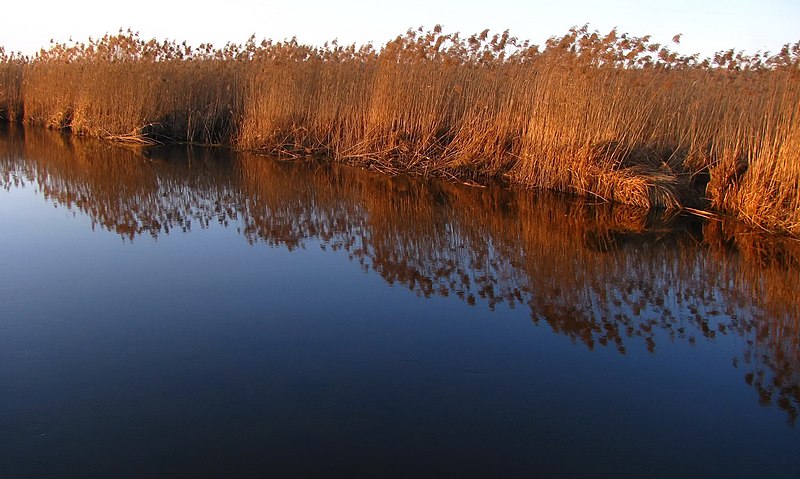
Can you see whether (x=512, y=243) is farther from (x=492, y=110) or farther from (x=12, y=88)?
(x=12, y=88)

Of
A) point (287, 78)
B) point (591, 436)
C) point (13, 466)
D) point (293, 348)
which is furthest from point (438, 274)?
point (287, 78)

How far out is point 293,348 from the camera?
3.04m

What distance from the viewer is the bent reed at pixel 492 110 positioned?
5.97 m

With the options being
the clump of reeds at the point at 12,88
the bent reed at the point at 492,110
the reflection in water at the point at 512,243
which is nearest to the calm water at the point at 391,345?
the reflection in water at the point at 512,243

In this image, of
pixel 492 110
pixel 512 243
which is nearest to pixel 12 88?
pixel 492 110

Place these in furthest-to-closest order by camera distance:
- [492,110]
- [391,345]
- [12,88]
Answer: [12,88], [492,110], [391,345]

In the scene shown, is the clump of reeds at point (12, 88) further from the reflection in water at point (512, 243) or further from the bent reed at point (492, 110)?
the reflection in water at point (512, 243)

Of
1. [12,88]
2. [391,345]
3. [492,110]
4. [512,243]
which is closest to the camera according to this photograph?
[391,345]

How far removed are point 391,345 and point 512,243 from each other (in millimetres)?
2142

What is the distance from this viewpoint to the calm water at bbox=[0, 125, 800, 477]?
88.5 inches

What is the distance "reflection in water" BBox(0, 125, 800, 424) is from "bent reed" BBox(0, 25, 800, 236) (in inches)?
19.1

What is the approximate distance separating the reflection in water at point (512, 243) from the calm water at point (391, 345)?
25mm

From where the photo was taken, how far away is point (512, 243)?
16.3 ft

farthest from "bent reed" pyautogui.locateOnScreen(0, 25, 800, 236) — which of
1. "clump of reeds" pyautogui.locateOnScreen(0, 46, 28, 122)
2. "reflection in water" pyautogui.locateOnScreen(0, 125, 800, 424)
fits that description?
"clump of reeds" pyautogui.locateOnScreen(0, 46, 28, 122)
